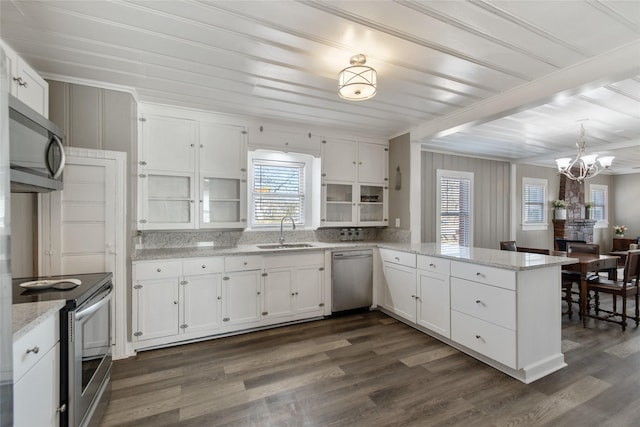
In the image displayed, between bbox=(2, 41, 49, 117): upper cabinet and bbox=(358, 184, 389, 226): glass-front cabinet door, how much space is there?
3595 millimetres

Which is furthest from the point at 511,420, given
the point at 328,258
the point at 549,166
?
the point at 549,166

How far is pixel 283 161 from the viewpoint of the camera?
164 inches

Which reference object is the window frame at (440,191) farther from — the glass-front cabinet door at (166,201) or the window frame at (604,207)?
the window frame at (604,207)

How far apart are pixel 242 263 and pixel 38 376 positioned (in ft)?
6.58

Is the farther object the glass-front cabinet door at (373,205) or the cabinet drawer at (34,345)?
the glass-front cabinet door at (373,205)

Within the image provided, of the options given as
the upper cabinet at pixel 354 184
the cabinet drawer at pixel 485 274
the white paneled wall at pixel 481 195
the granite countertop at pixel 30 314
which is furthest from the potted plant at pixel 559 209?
the granite countertop at pixel 30 314

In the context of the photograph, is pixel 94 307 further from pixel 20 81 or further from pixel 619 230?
pixel 619 230

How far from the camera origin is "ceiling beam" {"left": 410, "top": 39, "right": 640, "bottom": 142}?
206cm

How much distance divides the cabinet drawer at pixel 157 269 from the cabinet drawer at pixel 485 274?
9.22 ft

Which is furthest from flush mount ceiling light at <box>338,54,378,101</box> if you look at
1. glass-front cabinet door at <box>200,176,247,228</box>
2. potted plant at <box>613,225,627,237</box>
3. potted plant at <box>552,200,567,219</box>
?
potted plant at <box>613,225,627,237</box>

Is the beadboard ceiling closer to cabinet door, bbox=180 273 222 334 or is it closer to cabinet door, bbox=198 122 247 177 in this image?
cabinet door, bbox=198 122 247 177

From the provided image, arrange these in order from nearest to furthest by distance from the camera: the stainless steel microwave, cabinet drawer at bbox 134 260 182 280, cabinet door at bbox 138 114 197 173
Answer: the stainless steel microwave, cabinet drawer at bbox 134 260 182 280, cabinet door at bbox 138 114 197 173

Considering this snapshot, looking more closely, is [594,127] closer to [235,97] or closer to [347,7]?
[347,7]

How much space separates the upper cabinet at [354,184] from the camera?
4.15 meters
